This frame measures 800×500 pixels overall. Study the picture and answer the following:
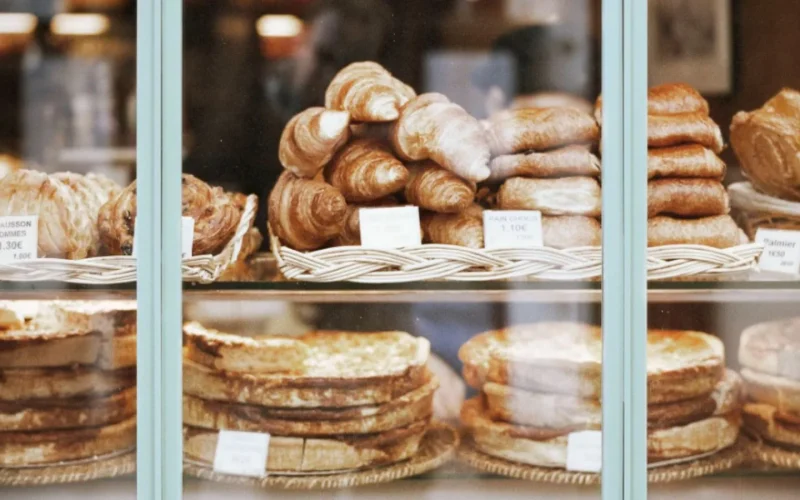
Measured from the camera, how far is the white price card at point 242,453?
160 centimetres

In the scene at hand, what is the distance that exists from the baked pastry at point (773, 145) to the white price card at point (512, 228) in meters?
0.51

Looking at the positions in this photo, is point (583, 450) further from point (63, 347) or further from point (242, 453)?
point (63, 347)

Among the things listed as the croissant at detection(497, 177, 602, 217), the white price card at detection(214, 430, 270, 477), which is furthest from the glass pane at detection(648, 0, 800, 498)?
the white price card at detection(214, 430, 270, 477)

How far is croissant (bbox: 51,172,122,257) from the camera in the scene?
1591mm

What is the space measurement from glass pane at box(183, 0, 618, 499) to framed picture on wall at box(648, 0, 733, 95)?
0.74ft

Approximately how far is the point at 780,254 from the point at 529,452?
2.06 feet

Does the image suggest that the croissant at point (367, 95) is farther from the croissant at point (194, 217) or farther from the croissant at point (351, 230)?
the croissant at point (194, 217)

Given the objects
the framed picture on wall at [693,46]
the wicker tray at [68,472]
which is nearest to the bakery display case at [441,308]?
the wicker tray at [68,472]

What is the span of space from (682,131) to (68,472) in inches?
52.3

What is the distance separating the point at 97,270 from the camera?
1.52m

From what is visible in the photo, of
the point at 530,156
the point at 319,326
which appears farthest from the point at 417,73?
the point at 319,326

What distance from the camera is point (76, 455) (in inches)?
62.7

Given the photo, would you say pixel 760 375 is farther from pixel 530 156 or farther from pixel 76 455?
pixel 76 455

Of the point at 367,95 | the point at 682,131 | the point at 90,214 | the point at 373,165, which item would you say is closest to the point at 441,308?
the point at 373,165
